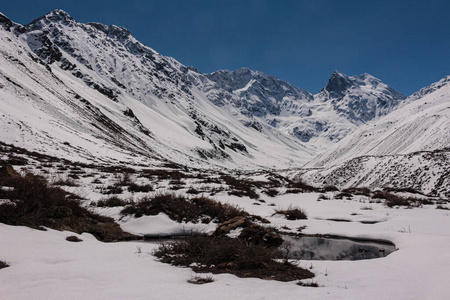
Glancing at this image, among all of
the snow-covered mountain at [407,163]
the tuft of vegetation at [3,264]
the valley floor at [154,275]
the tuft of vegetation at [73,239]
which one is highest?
the snow-covered mountain at [407,163]

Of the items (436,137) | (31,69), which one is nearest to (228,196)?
(436,137)

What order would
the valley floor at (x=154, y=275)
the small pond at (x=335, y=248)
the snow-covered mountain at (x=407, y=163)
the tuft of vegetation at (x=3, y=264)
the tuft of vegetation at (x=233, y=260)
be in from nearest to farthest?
the valley floor at (x=154, y=275)
the tuft of vegetation at (x=3, y=264)
the tuft of vegetation at (x=233, y=260)
the small pond at (x=335, y=248)
the snow-covered mountain at (x=407, y=163)

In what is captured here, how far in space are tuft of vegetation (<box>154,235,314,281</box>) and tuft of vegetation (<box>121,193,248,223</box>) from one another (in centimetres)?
318

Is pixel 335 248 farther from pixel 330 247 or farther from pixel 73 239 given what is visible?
pixel 73 239

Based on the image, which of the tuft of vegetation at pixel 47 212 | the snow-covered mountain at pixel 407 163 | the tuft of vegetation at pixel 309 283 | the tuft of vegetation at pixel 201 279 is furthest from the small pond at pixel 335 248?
the snow-covered mountain at pixel 407 163

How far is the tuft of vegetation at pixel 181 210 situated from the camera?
881cm

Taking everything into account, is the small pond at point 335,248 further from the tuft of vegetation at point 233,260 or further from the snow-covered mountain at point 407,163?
the snow-covered mountain at point 407,163

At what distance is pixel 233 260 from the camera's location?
4.97 metres

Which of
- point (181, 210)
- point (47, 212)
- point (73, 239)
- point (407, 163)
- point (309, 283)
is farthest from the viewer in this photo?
point (407, 163)

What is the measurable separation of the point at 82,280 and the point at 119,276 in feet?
1.69

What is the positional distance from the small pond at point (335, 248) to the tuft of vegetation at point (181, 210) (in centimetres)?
246

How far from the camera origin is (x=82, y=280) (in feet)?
11.3

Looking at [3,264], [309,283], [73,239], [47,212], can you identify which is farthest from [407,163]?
[3,264]

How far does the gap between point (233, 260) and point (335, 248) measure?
3758mm
